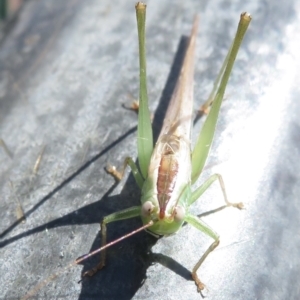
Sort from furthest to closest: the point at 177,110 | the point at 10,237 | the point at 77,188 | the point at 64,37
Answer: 1. the point at 64,37
2. the point at 177,110
3. the point at 77,188
4. the point at 10,237

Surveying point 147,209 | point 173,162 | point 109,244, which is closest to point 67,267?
point 109,244

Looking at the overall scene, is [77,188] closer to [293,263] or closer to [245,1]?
[293,263]

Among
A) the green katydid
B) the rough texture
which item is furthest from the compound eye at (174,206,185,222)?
the rough texture

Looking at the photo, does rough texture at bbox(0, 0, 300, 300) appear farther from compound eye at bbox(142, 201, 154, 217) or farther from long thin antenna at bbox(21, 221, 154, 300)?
compound eye at bbox(142, 201, 154, 217)

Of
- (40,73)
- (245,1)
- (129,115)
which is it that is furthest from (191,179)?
(245,1)

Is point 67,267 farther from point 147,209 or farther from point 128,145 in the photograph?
point 128,145

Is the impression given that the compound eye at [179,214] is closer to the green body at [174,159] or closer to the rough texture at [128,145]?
the green body at [174,159]

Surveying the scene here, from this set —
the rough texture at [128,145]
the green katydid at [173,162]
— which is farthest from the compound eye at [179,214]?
the rough texture at [128,145]
